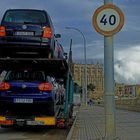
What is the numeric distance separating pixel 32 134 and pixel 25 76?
2.36 m

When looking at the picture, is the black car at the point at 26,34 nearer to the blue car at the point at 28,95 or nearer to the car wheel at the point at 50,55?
the car wheel at the point at 50,55

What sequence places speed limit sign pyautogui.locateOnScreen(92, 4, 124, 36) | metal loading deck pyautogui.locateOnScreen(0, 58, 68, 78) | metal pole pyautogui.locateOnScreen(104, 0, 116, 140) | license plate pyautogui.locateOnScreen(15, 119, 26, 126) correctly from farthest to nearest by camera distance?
license plate pyautogui.locateOnScreen(15, 119, 26, 126) → metal loading deck pyautogui.locateOnScreen(0, 58, 68, 78) → metal pole pyautogui.locateOnScreen(104, 0, 116, 140) → speed limit sign pyautogui.locateOnScreen(92, 4, 124, 36)

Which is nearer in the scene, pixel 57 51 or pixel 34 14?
pixel 34 14

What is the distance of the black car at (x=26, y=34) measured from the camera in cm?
1542

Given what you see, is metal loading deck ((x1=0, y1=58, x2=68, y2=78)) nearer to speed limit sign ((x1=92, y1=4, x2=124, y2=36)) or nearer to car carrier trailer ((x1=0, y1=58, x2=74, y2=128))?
car carrier trailer ((x1=0, y1=58, x2=74, y2=128))

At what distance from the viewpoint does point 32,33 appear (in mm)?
15602

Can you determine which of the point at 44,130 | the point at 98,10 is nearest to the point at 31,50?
the point at 44,130

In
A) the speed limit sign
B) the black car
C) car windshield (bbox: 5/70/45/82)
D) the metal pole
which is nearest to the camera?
the speed limit sign

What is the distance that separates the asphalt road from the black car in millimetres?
2788

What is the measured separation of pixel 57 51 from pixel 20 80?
2339 millimetres

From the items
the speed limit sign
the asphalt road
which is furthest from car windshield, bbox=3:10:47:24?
the speed limit sign

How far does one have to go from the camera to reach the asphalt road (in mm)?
16188

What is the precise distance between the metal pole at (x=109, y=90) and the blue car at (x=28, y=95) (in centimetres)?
540

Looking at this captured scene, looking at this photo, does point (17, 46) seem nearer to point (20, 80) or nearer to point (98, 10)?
point (20, 80)
